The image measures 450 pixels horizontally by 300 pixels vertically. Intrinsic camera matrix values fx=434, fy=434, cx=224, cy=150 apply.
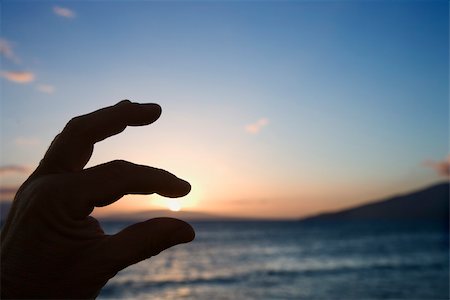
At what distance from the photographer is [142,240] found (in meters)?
1.22

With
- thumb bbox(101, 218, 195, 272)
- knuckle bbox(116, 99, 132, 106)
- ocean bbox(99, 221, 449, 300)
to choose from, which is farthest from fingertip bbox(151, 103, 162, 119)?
ocean bbox(99, 221, 449, 300)

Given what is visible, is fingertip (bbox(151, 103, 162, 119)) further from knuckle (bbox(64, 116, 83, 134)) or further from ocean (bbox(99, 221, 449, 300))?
ocean (bbox(99, 221, 449, 300))

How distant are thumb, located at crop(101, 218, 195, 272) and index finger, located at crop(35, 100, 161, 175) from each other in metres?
0.28

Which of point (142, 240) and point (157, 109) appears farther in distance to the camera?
point (157, 109)

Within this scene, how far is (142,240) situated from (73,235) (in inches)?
7.3

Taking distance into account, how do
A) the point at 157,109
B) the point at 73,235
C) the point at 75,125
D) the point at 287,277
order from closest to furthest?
the point at 73,235 < the point at 75,125 < the point at 157,109 < the point at 287,277

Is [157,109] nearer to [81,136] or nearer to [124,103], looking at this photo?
[124,103]

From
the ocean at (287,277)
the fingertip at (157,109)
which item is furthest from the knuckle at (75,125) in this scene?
the ocean at (287,277)

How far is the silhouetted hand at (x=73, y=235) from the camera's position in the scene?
113 centimetres

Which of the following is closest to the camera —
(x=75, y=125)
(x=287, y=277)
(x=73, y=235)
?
(x=73, y=235)

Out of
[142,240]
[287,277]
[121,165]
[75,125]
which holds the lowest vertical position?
[287,277]

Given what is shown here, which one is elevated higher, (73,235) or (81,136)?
(81,136)

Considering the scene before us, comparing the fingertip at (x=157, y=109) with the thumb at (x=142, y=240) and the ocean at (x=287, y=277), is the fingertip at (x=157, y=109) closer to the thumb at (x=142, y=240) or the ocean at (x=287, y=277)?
the thumb at (x=142, y=240)

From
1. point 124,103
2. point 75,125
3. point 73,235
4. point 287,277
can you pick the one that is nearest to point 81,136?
point 75,125
